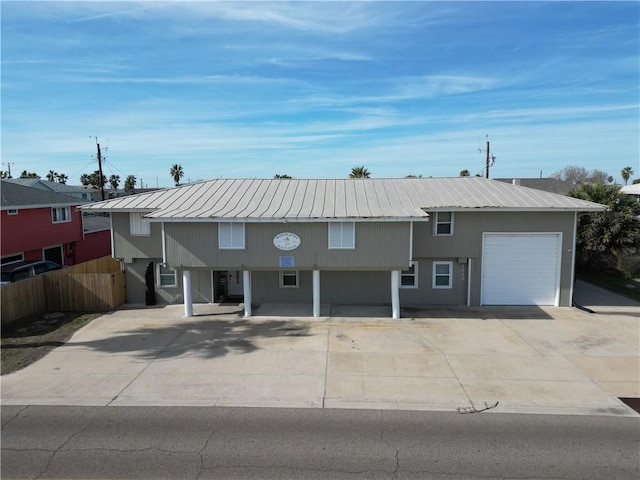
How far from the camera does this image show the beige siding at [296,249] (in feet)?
58.5

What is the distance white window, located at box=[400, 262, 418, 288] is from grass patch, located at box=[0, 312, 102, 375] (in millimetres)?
12906

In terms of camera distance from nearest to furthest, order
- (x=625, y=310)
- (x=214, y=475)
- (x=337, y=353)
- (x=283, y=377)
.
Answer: (x=214, y=475) → (x=283, y=377) → (x=337, y=353) → (x=625, y=310)

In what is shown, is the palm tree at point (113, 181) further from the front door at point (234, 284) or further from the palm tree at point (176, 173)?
the front door at point (234, 284)

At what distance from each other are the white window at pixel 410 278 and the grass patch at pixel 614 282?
1046 centimetres

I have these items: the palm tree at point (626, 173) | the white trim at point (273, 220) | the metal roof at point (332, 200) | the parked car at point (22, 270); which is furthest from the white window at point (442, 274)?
the palm tree at point (626, 173)

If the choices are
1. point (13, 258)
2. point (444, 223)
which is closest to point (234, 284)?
point (444, 223)

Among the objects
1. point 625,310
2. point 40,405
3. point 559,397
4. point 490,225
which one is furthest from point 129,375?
point 625,310

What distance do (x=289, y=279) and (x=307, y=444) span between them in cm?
1214

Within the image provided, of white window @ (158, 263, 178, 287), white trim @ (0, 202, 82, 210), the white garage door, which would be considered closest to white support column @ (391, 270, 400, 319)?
the white garage door

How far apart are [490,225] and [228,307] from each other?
39.0ft

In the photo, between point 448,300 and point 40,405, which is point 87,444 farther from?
point 448,300

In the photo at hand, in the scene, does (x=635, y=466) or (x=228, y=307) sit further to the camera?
(x=228, y=307)

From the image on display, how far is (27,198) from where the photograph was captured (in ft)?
85.5

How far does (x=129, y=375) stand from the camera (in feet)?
40.7
